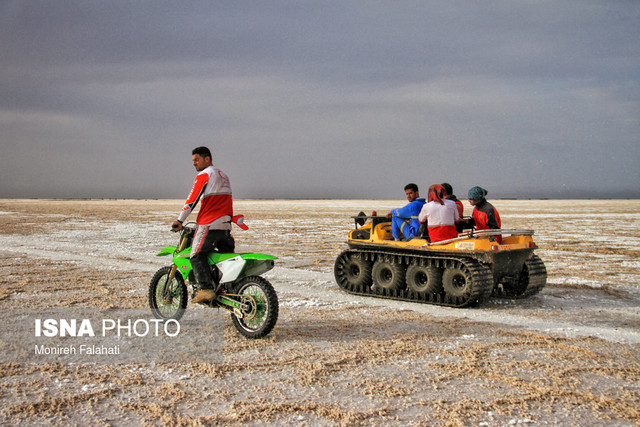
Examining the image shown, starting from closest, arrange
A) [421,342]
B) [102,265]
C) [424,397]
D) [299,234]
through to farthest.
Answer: [424,397]
[421,342]
[102,265]
[299,234]

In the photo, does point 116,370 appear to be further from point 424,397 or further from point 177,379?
point 424,397

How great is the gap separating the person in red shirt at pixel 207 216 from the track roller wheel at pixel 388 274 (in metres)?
4.64

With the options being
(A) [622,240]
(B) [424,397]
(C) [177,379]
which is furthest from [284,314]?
(A) [622,240]

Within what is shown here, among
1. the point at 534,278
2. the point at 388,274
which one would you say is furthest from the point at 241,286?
the point at 534,278

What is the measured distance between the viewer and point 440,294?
10.7 metres

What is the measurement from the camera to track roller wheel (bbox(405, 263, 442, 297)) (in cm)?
1072

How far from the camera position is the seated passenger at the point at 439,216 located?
10.6m

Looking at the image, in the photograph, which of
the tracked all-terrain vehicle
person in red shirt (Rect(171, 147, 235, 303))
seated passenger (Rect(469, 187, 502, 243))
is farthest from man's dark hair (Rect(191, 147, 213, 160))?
seated passenger (Rect(469, 187, 502, 243))

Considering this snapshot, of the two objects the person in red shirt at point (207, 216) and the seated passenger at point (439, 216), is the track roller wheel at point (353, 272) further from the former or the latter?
the person in red shirt at point (207, 216)

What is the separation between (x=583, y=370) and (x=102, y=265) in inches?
474

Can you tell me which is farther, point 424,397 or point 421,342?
point 421,342

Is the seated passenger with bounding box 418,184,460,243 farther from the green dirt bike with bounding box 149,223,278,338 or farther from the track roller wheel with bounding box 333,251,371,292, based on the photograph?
the green dirt bike with bounding box 149,223,278,338

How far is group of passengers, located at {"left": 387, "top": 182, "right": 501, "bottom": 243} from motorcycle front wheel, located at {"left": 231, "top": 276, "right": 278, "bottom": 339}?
4439 mm

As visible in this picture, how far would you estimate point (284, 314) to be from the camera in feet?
29.8
